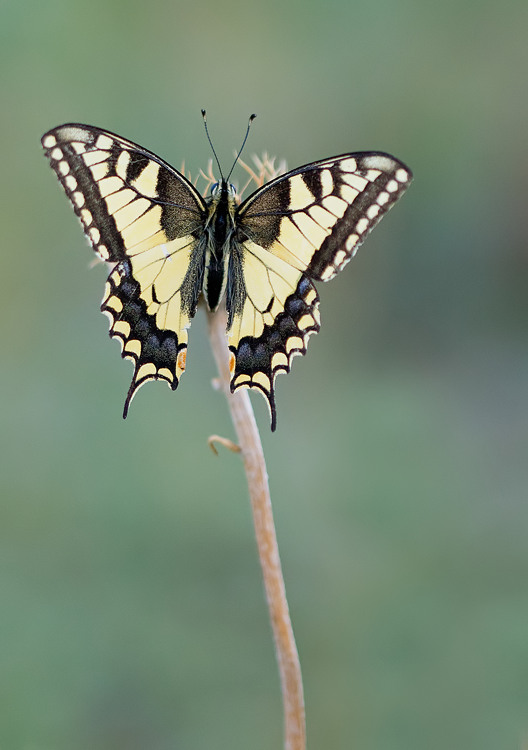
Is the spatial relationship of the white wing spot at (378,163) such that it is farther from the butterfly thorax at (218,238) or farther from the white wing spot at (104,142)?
the white wing spot at (104,142)

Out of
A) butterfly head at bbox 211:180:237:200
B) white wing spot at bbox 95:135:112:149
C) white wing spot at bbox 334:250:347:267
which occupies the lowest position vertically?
white wing spot at bbox 334:250:347:267

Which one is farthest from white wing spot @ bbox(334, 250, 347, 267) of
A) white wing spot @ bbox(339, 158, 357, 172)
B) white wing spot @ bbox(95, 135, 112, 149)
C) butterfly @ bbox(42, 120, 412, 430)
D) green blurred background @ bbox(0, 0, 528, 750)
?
green blurred background @ bbox(0, 0, 528, 750)

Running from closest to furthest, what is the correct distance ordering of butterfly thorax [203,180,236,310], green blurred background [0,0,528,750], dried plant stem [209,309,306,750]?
1. dried plant stem [209,309,306,750]
2. butterfly thorax [203,180,236,310]
3. green blurred background [0,0,528,750]

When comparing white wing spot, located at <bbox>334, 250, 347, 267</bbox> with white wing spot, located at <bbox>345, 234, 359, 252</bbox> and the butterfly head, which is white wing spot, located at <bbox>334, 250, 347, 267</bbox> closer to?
white wing spot, located at <bbox>345, 234, 359, 252</bbox>

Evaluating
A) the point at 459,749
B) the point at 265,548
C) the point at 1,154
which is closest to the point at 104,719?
the point at 459,749

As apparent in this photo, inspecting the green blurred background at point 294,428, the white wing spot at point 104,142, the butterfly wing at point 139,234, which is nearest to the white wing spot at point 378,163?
the butterfly wing at point 139,234

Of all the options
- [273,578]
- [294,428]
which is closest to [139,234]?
[273,578]
